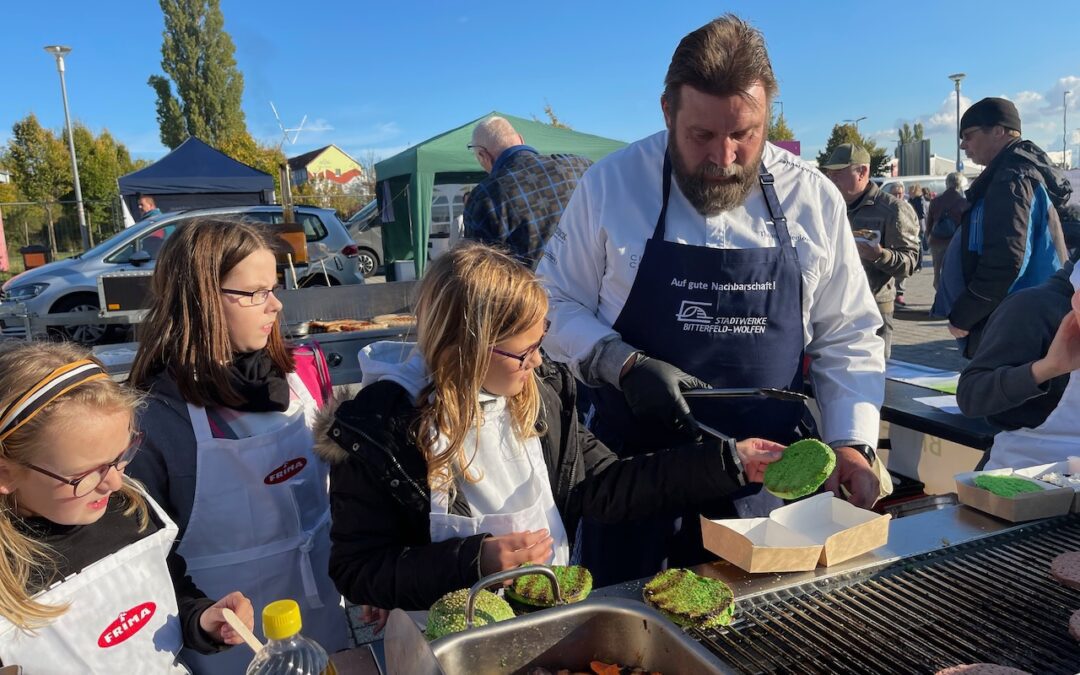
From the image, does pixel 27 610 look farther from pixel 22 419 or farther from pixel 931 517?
pixel 931 517

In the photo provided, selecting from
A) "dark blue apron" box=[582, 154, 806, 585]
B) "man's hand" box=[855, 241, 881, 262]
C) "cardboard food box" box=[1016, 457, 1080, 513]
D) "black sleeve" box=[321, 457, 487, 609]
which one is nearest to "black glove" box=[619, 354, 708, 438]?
"dark blue apron" box=[582, 154, 806, 585]

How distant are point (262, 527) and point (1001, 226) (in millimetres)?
4112

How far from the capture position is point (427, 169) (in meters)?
8.99

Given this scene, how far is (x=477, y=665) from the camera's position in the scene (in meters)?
1.07

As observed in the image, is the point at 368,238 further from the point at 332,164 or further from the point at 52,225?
the point at 332,164

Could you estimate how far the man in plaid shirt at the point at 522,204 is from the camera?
149 inches

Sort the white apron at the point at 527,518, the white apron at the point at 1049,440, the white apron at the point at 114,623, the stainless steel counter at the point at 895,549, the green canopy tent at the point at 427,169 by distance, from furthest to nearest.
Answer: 1. the green canopy tent at the point at 427,169
2. the white apron at the point at 1049,440
3. the white apron at the point at 527,518
4. the stainless steel counter at the point at 895,549
5. the white apron at the point at 114,623

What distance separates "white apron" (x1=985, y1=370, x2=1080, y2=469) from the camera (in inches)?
83.4

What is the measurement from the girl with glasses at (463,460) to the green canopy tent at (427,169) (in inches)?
282

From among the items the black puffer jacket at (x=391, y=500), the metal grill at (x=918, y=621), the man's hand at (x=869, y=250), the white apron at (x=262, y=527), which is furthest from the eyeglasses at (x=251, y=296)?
the man's hand at (x=869, y=250)

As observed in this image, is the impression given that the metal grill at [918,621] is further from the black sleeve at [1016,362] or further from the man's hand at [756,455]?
the black sleeve at [1016,362]

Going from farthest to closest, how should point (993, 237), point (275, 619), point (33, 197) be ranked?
1. point (33, 197)
2. point (993, 237)
3. point (275, 619)

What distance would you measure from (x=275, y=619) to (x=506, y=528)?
58 cm

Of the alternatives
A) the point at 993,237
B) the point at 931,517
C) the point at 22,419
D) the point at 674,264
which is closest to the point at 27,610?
the point at 22,419
